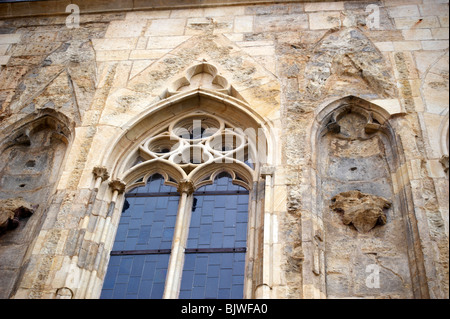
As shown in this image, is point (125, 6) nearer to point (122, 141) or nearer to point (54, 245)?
point (122, 141)

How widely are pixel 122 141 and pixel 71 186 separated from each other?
1.07m

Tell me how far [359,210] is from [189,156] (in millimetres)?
2461

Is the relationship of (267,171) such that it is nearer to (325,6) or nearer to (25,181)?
(25,181)

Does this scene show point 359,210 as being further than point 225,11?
No

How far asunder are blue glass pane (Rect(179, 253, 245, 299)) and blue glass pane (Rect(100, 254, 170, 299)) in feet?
0.91

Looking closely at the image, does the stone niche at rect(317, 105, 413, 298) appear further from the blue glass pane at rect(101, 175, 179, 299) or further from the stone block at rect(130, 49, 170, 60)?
the stone block at rect(130, 49, 170, 60)

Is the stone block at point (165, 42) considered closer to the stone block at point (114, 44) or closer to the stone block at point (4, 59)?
the stone block at point (114, 44)

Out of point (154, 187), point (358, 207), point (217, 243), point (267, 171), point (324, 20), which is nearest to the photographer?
point (358, 207)

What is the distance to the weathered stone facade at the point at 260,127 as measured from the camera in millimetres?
8117

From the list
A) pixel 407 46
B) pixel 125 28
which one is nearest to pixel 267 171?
pixel 407 46

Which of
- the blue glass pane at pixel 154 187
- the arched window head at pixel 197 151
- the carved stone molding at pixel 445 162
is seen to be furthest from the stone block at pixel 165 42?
the carved stone molding at pixel 445 162

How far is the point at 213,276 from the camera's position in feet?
27.5

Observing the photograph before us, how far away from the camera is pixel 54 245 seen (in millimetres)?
8359
